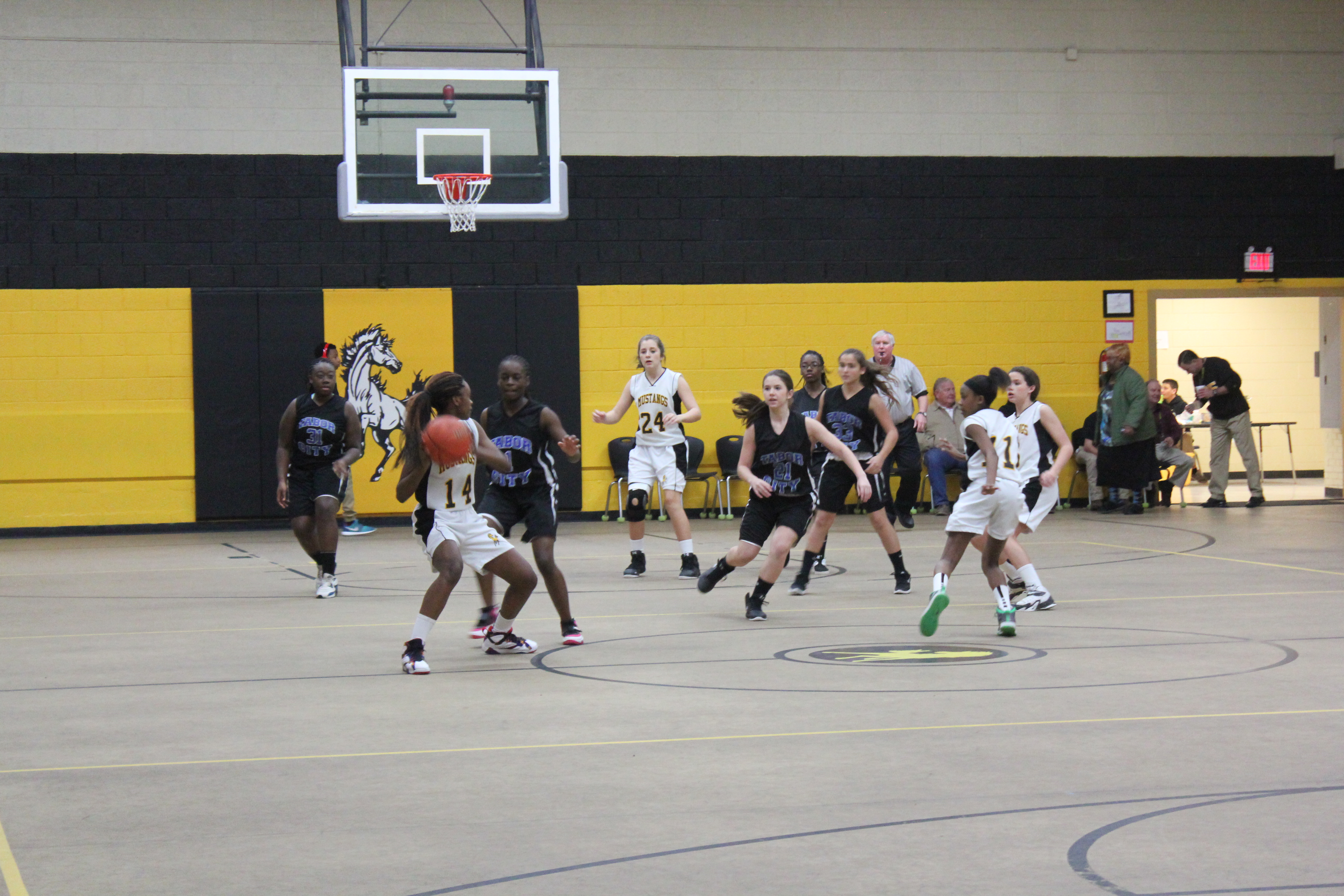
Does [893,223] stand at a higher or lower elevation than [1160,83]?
lower

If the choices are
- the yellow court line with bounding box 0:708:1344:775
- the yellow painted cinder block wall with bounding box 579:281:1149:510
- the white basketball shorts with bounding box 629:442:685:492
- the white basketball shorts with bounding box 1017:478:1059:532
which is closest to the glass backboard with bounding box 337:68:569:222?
the white basketball shorts with bounding box 629:442:685:492

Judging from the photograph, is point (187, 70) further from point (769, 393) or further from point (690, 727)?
point (690, 727)

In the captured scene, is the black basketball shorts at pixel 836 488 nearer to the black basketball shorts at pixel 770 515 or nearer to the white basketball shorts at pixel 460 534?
the black basketball shorts at pixel 770 515

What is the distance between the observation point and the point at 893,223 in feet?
61.0

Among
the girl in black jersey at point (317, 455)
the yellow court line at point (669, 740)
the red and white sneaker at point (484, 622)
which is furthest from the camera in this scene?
the girl in black jersey at point (317, 455)

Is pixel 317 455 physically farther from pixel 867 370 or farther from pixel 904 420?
pixel 904 420

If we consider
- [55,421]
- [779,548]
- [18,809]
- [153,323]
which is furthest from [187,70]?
[18,809]

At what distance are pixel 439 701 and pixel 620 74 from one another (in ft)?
42.2

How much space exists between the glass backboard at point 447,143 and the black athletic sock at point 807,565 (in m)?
5.13

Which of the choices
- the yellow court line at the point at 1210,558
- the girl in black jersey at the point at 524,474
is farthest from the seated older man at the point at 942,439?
the girl in black jersey at the point at 524,474

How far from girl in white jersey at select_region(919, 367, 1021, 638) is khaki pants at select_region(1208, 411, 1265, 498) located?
10293mm

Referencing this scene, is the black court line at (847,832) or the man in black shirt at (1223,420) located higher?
the man in black shirt at (1223,420)

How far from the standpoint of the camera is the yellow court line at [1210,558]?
36.2 ft

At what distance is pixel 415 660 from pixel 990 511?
334 cm
